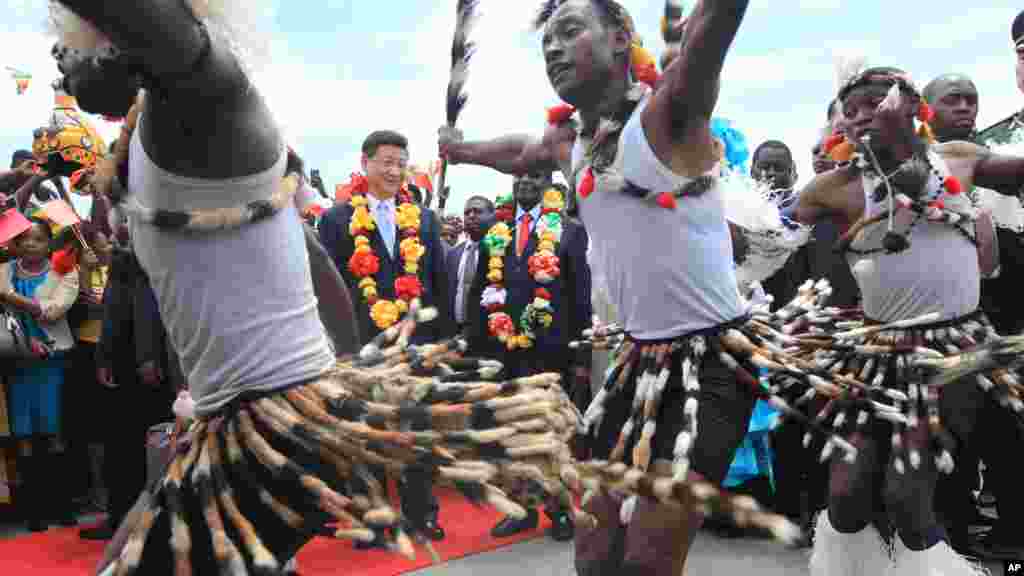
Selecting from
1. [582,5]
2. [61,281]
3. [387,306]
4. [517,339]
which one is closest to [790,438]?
[517,339]

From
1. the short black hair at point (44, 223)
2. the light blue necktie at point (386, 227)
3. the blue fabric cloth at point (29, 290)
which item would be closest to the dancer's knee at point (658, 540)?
the light blue necktie at point (386, 227)

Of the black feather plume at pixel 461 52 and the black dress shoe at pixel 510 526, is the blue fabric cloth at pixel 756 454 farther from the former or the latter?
the black feather plume at pixel 461 52

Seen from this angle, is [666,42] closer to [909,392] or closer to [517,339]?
[909,392]

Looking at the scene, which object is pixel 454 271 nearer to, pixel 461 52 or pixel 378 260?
pixel 378 260

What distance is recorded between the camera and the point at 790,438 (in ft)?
17.8

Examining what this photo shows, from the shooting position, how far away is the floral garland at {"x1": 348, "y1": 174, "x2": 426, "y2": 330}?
544 cm

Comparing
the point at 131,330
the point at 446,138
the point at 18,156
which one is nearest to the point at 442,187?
the point at 446,138

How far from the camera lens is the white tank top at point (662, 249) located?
271 centimetres

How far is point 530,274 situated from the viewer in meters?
5.82

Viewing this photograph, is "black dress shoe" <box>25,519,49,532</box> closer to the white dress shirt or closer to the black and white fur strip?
the white dress shirt

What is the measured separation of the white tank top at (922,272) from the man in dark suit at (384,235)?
111 inches

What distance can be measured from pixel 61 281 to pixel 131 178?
4.19 m

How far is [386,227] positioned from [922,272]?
3.17 meters

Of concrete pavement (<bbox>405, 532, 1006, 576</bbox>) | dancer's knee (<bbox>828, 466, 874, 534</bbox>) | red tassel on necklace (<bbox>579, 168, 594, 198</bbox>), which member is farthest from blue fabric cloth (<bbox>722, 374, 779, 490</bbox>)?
red tassel on necklace (<bbox>579, 168, 594, 198</bbox>)
